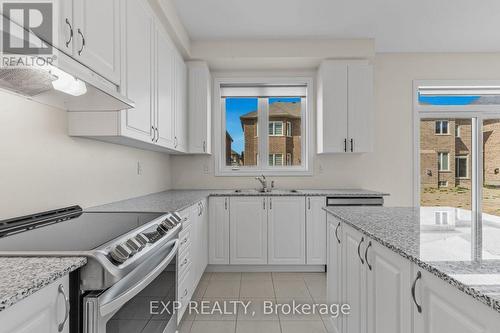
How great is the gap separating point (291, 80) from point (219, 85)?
0.97 meters

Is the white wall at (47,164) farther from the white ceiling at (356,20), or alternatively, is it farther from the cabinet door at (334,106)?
the cabinet door at (334,106)

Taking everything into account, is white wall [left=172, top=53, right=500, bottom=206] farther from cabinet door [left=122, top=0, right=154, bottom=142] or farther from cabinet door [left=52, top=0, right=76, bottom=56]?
cabinet door [left=52, top=0, right=76, bottom=56]

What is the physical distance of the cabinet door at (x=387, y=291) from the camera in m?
1.12

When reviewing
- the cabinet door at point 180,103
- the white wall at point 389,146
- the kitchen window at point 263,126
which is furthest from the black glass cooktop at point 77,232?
the kitchen window at point 263,126

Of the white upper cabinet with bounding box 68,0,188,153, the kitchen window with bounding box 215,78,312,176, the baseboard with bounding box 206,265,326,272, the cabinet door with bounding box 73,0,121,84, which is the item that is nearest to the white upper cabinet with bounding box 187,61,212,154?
the white upper cabinet with bounding box 68,0,188,153

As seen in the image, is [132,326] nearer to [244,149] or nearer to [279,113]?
[244,149]

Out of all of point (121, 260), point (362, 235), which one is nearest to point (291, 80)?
point (362, 235)

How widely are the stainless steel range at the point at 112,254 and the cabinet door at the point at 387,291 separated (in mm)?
1028

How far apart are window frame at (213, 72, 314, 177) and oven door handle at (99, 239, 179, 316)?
244 cm

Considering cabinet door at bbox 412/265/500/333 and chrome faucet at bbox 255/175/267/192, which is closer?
cabinet door at bbox 412/265/500/333

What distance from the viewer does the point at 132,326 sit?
1221 millimetres

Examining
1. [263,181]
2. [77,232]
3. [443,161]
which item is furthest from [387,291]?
[443,161]

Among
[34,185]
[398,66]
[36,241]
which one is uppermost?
[398,66]

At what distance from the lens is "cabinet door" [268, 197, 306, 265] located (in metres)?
3.42
